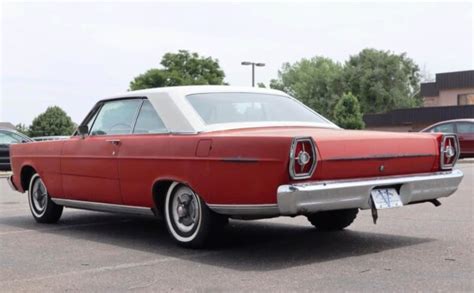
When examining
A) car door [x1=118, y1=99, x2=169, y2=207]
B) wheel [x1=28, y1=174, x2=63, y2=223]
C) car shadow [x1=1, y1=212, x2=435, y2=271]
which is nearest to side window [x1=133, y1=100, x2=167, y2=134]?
car door [x1=118, y1=99, x2=169, y2=207]

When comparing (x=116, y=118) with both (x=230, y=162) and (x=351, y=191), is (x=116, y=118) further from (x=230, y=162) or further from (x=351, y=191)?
(x=351, y=191)

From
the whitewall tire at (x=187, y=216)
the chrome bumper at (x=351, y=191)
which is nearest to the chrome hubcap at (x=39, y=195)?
the whitewall tire at (x=187, y=216)

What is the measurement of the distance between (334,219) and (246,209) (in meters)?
1.88

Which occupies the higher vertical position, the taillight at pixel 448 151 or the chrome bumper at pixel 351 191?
the taillight at pixel 448 151

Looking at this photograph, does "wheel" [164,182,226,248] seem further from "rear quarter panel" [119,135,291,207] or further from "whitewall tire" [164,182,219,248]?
"rear quarter panel" [119,135,291,207]

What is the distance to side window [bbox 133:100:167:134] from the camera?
21.3 feet

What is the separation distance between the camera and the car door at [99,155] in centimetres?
686

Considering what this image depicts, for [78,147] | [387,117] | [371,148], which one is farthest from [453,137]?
[387,117]

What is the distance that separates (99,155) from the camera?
7.02m

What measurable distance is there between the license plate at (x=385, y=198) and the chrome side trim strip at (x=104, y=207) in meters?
2.15

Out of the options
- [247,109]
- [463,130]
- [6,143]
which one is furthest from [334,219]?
[463,130]

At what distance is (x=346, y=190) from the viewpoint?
5.36 metres

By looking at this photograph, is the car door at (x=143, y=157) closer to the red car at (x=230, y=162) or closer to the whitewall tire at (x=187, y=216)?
the red car at (x=230, y=162)

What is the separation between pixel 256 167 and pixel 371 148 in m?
1.06
